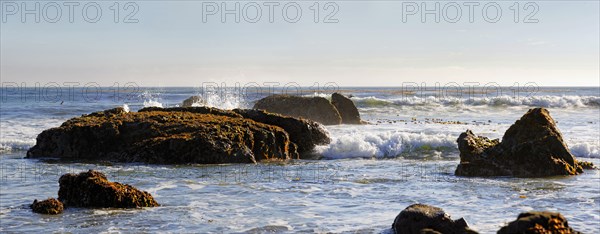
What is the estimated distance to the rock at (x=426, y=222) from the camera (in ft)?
23.8

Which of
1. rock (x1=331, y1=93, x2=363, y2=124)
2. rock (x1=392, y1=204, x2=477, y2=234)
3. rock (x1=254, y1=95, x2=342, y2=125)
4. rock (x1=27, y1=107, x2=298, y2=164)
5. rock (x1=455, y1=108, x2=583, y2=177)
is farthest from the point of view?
rock (x1=331, y1=93, x2=363, y2=124)

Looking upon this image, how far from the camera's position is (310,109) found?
26766 mm

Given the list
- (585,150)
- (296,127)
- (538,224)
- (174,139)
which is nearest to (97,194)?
(174,139)

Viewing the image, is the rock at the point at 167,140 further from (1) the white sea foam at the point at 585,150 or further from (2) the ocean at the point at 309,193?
(1) the white sea foam at the point at 585,150

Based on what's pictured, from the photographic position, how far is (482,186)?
11352mm

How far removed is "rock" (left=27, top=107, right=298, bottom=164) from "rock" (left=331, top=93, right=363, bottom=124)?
11.1m

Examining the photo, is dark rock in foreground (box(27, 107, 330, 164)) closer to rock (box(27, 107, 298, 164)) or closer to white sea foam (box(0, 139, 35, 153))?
rock (box(27, 107, 298, 164))

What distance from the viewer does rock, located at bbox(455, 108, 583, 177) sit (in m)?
12.6

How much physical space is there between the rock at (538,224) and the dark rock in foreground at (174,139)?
10524 mm

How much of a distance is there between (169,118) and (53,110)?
22.1 metres

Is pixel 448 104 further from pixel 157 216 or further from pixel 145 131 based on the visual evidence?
pixel 157 216

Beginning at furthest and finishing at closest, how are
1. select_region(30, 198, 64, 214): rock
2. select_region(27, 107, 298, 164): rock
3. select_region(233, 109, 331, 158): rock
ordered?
select_region(233, 109, 331, 158): rock < select_region(27, 107, 298, 164): rock < select_region(30, 198, 64, 214): rock

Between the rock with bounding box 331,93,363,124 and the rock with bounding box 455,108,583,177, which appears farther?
the rock with bounding box 331,93,363,124

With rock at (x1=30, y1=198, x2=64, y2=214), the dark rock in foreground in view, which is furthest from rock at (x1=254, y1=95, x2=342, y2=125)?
rock at (x1=30, y1=198, x2=64, y2=214)
